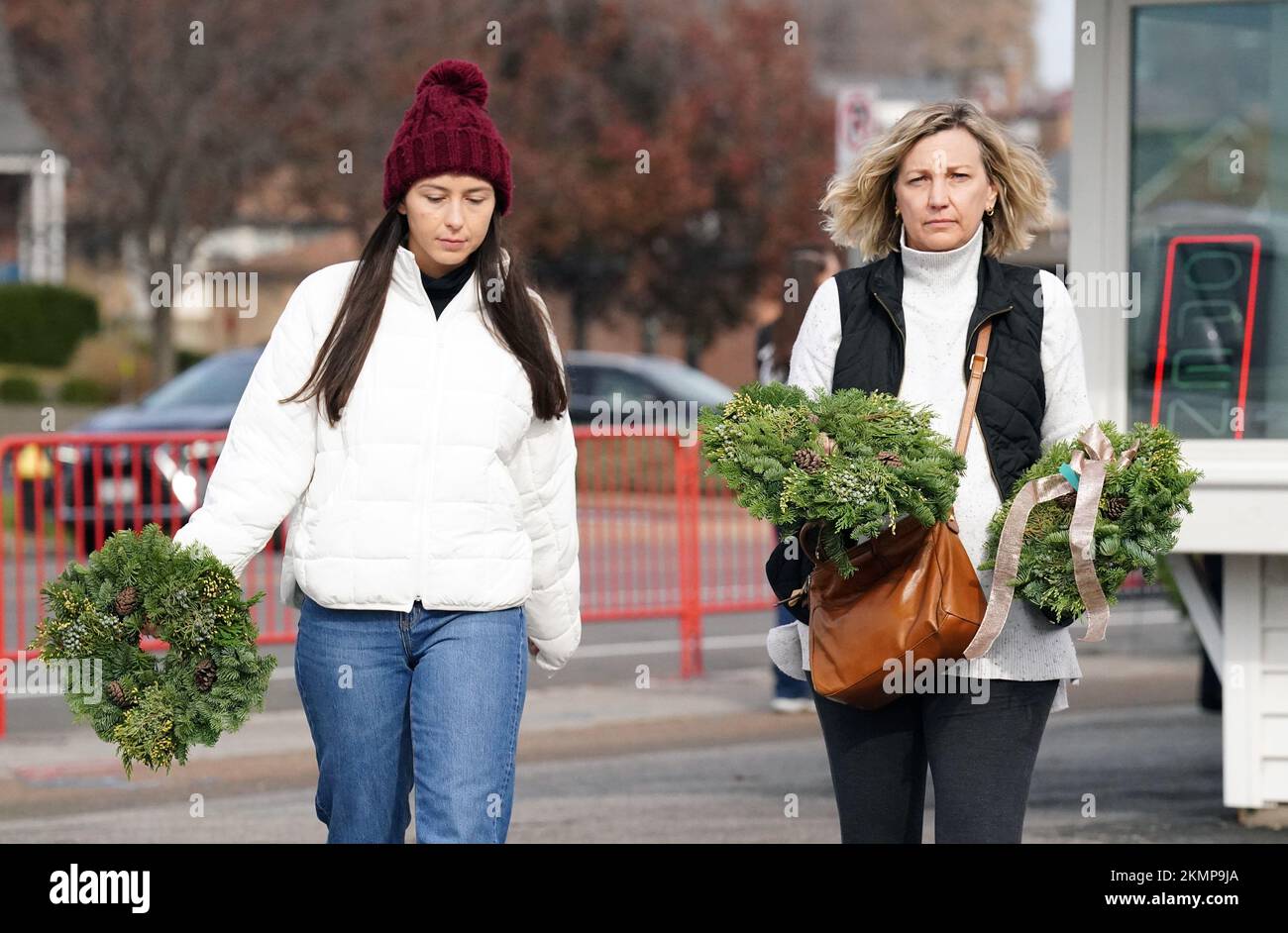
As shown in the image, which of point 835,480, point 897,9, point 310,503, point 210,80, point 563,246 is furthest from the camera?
point 897,9

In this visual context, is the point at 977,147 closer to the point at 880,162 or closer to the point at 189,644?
the point at 880,162

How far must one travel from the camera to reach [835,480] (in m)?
3.57

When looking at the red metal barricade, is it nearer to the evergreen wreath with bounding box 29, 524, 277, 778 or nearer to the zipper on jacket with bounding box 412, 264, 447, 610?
the evergreen wreath with bounding box 29, 524, 277, 778

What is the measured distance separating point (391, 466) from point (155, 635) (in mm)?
566

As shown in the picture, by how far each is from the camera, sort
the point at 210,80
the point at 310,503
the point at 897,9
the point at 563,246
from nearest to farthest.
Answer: the point at 310,503 → the point at 210,80 → the point at 563,246 → the point at 897,9

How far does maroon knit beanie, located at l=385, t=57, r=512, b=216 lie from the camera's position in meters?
3.86

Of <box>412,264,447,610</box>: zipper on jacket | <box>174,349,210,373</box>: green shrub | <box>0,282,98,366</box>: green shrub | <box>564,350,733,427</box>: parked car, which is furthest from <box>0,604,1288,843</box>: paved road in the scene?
<box>174,349,210,373</box>: green shrub

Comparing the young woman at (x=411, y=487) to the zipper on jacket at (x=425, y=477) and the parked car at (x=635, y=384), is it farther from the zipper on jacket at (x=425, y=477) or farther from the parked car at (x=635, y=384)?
the parked car at (x=635, y=384)

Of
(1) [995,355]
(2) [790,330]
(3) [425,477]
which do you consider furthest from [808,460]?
(2) [790,330]

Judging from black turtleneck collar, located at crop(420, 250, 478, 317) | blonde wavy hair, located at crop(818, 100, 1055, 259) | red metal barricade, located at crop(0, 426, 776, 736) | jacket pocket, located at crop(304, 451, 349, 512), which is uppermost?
blonde wavy hair, located at crop(818, 100, 1055, 259)

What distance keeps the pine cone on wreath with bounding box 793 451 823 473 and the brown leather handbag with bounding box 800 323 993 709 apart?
0.15 m

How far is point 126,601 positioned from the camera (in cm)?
372
